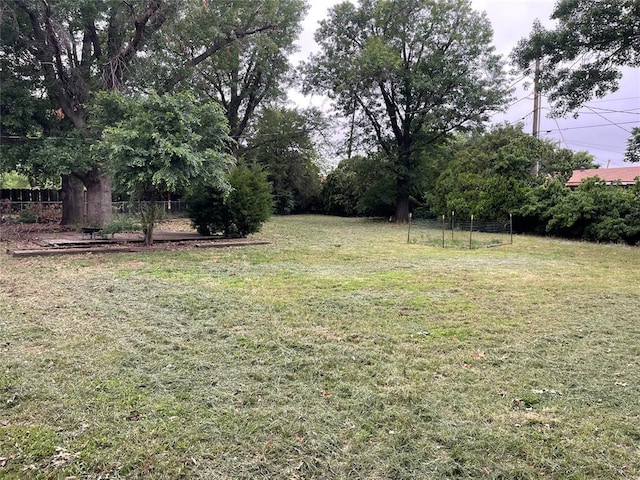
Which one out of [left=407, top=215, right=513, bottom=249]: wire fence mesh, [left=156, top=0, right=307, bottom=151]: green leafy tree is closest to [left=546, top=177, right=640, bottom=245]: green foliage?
[left=407, top=215, right=513, bottom=249]: wire fence mesh

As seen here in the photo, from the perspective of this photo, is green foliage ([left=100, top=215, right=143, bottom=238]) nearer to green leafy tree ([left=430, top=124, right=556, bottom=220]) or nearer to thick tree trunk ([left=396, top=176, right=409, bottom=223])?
green leafy tree ([left=430, top=124, right=556, bottom=220])

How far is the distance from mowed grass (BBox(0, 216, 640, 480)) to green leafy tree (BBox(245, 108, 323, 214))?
1809 cm

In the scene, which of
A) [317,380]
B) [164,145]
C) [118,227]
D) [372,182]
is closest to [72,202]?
[118,227]

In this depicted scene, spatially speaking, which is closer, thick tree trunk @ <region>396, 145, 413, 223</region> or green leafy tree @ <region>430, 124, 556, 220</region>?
green leafy tree @ <region>430, 124, 556, 220</region>

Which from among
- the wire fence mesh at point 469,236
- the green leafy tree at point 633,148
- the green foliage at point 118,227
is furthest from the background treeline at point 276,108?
the wire fence mesh at point 469,236

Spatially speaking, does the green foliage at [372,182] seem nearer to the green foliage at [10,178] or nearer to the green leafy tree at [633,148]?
the green leafy tree at [633,148]

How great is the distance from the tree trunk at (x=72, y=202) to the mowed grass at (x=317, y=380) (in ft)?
30.1

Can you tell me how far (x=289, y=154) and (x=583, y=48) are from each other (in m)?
17.7

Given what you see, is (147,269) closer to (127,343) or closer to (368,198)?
(127,343)

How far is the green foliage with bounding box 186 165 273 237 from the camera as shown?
1070 centimetres

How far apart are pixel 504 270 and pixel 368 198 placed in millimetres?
14123

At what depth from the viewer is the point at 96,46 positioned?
40.9ft

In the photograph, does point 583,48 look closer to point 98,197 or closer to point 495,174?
point 495,174

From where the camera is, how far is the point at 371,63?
1731 cm
